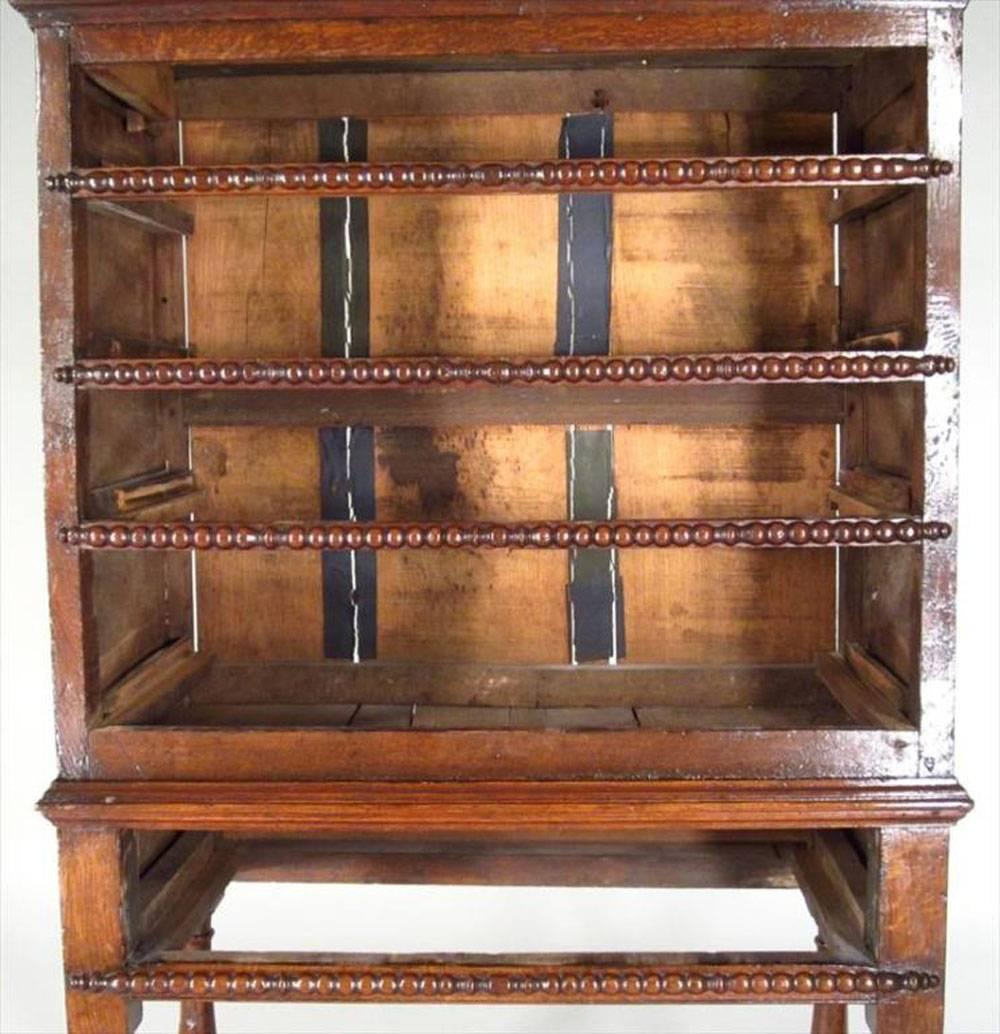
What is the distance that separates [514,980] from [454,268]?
3.71 ft

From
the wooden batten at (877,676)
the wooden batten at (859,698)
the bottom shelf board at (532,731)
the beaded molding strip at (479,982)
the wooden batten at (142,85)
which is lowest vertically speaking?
the beaded molding strip at (479,982)

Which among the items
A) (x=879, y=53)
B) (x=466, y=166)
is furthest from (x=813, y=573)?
(x=466, y=166)

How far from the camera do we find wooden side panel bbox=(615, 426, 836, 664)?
97.5 inches

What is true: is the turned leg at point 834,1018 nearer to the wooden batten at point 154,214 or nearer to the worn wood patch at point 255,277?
the worn wood patch at point 255,277

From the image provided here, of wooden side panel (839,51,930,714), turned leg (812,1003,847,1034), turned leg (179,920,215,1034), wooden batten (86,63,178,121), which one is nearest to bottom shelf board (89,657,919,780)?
wooden side panel (839,51,930,714)

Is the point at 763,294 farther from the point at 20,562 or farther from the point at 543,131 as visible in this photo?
the point at 20,562

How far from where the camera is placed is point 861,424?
7.72 feet

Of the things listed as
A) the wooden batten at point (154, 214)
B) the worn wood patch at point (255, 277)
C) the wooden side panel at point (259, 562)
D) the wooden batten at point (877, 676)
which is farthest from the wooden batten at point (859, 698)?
the wooden batten at point (154, 214)

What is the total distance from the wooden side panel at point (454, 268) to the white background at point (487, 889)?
0.74m

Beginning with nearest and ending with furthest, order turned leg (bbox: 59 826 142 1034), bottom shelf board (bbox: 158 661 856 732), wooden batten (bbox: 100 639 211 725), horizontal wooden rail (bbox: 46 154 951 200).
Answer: horizontal wooden rail (bbox: 46 154 951 200)
turned leg (bbox: 59 826 142 1034)
wooden batten (bbox: 100 639 211 725)
bottom shelf board (bbox: 158 661 856 732)

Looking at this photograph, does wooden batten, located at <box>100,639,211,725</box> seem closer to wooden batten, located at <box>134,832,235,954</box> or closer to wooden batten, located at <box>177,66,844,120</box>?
wooden batten, located at <box>134,832,235,954</box>

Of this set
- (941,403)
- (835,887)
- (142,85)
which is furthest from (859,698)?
(142,85)

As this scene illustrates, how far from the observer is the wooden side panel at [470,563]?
250cm

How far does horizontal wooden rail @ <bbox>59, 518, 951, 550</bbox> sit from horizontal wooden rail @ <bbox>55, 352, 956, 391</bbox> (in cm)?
18
